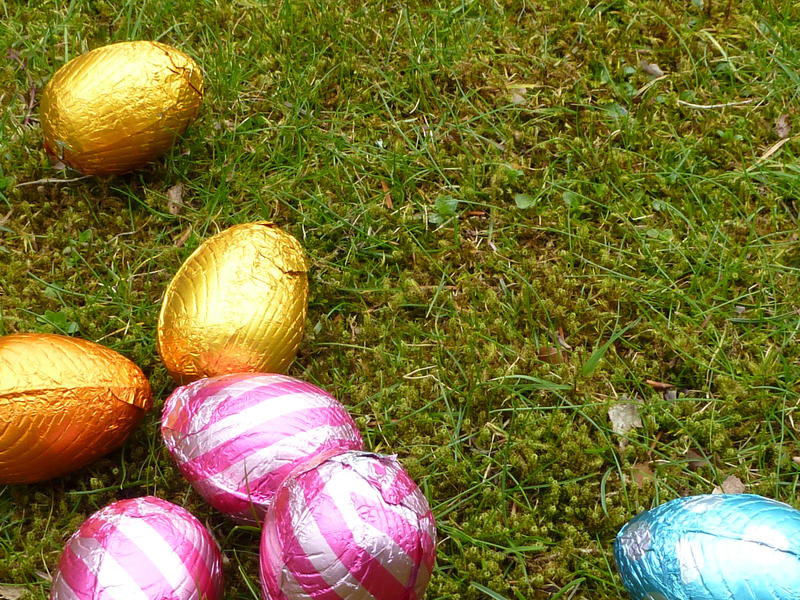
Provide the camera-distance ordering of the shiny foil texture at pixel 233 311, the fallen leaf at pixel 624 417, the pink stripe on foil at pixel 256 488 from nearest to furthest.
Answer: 1. the pink stripe on foil at pixel 256 488
2. the shiny foil texture at pixel 233 311
3. the fallen leaf at pixel 624 417

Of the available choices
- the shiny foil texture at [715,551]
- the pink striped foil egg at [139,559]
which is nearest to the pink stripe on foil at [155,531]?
the pink striped foil egg at [139,559]

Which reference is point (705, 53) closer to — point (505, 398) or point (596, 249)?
point (596, 249)

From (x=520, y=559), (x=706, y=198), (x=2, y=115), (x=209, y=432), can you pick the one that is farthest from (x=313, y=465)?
(x=2, y=115)

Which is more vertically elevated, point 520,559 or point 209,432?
point 209,432

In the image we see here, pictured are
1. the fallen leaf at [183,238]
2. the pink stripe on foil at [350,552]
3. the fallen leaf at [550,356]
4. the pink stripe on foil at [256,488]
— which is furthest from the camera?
the fallen leaf at [183,238]

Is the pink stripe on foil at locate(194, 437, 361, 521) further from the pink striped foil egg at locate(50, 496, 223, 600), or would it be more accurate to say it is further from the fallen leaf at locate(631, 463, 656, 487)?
the fallen leaf at locate(631, 463, 656, 487)

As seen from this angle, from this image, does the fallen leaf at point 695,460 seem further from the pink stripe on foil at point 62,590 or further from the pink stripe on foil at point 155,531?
the pink stripe on foil at point 62,590

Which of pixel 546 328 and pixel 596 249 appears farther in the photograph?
pixel 596 249
